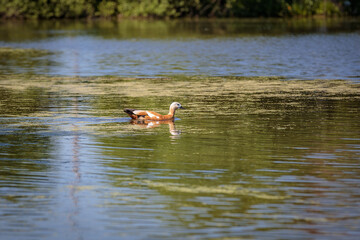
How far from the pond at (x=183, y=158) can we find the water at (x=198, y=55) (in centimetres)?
266

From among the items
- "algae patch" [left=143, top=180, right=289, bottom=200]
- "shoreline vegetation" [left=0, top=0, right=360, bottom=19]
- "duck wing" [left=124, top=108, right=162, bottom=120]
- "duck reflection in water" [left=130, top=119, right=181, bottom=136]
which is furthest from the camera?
"shoreline vegetation" [left=0, top=0, right=360, bottom=19]

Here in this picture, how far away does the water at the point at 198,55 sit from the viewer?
91.9 feet

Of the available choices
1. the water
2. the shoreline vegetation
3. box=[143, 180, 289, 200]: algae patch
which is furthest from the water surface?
the shoreline vegetation

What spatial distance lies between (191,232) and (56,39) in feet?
151

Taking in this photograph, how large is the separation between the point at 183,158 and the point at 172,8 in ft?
265

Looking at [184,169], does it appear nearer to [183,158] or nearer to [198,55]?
[183,158]

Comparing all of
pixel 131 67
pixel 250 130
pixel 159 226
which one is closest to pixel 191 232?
pixel 159 226

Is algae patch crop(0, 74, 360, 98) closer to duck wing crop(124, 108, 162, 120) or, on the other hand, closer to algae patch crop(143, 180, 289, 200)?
duck wing crop(124, 108, 162, 120)

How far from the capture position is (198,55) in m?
36.7

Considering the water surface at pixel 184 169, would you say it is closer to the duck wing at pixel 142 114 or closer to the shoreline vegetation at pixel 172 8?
the duck wing at pixel 142 114

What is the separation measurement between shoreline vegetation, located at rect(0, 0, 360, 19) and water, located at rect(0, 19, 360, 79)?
30261 mm

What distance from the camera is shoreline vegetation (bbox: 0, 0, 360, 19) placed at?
85.9m

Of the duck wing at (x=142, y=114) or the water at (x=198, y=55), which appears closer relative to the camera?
the duck wing at (x=142, y=114)

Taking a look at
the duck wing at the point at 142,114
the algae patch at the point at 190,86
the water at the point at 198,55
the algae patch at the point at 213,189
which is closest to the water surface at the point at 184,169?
the algae patch at the point at 213,189
